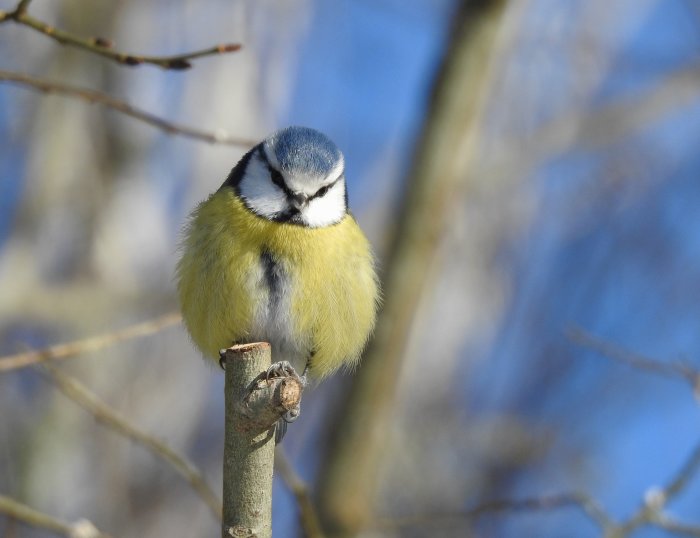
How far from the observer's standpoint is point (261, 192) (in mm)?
2863

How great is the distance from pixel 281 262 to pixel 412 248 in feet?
4.83

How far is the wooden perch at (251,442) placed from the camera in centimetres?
194

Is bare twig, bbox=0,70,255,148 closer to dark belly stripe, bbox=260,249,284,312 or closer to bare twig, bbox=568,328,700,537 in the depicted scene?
dark belly stripe, bbox=260,249,284,312

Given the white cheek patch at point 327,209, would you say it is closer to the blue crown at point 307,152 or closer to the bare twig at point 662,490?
the blue crown at point 307,152

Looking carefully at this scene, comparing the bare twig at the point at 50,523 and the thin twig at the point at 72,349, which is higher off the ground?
the thin twig at the point at 72,349

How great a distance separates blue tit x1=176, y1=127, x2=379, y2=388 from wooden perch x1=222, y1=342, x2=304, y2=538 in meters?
0.68

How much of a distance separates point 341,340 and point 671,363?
3.18 ft

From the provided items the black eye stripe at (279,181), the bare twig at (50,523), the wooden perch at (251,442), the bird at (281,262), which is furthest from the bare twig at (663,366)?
the bare twig at (50,523)

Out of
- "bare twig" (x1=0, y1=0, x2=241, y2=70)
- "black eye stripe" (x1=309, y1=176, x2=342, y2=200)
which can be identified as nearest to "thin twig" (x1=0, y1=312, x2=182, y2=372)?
"black eye stripe" (x1=309, y1=176, x2=342, y2=200)

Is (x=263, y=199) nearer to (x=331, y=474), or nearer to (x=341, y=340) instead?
(x=341, y=340)

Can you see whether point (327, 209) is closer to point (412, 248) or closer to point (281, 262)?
point (281, 262)

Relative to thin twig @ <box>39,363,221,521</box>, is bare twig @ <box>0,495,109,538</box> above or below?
below

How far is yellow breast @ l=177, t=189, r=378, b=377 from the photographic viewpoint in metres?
2.73

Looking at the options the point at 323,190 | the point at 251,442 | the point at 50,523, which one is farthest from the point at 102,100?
the point at 50,523
